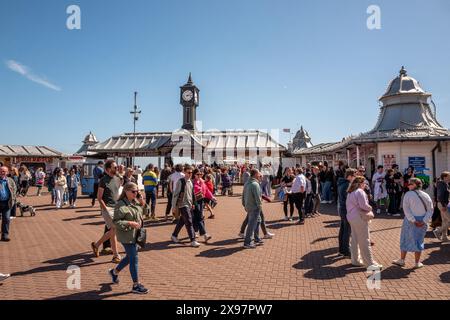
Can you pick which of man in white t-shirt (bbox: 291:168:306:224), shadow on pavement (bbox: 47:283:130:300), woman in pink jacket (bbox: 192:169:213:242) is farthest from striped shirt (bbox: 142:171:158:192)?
shadow on pavement (bbox: 47:283:130:300)

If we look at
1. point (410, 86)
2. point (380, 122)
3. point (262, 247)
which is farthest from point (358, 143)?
point (262, 247)

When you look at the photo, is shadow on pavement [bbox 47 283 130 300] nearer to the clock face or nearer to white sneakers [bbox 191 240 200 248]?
white sneakers [bbox 191 240 200 248]

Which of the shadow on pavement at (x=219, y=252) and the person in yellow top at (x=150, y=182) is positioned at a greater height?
the person in yellow top at (x=150, y=182)

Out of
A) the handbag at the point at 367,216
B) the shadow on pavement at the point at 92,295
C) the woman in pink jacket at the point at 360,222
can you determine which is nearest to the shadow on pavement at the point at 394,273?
the woman in pink jacket at the point at 360,222

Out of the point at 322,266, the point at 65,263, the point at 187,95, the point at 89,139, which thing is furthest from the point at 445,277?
the point at 89,139

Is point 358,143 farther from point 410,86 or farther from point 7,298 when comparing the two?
point 7,298

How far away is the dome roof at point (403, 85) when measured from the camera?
22188mm

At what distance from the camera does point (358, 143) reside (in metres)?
20.1

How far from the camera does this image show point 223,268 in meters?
6.26

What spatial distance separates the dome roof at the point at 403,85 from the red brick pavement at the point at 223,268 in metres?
15.4

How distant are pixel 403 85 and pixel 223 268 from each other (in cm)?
2146

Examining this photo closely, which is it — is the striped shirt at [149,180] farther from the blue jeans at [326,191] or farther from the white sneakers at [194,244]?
the blue jeans at [326,191]

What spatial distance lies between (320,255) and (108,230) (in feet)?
15.3
